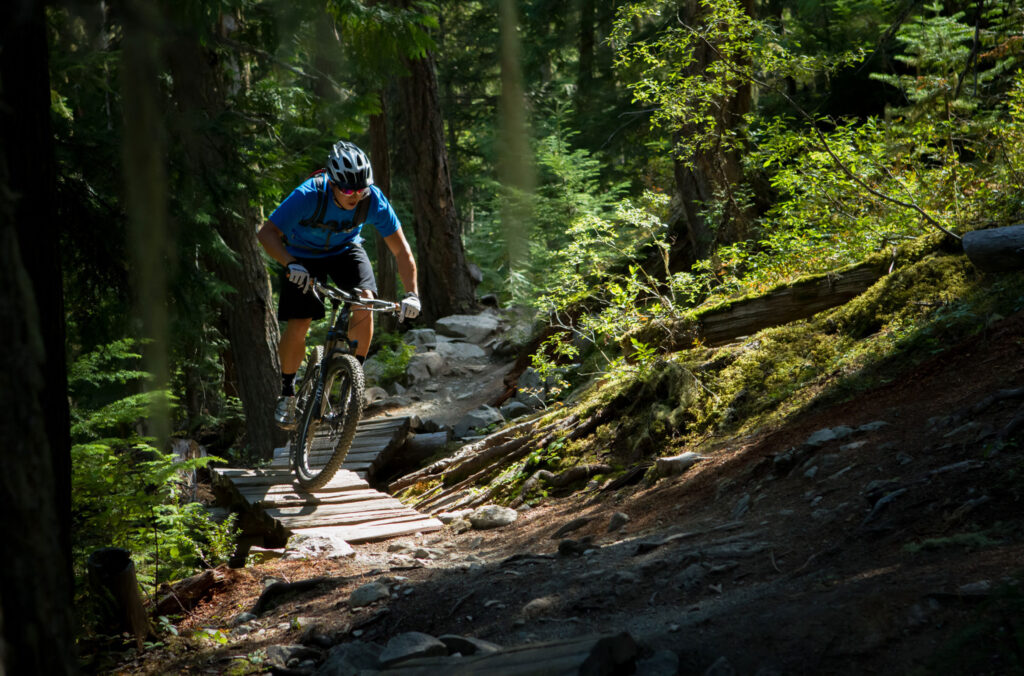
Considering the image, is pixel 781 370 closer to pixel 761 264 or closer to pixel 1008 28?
pixel 761 264

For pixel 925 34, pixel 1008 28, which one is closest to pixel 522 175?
pixel 925 34

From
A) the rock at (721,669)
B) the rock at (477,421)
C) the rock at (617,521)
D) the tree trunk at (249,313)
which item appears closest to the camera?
the rock at (721,669)

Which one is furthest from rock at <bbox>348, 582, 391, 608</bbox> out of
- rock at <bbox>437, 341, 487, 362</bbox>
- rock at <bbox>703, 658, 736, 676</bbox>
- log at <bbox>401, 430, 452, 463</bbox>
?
rock at <bbox>437, 341, 487, 362</bbox>

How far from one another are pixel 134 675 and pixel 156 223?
2891 millimetres

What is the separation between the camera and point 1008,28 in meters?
5.49

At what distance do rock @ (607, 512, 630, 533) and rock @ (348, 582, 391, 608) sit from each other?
141 cm

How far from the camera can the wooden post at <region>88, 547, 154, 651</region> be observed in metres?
3.77

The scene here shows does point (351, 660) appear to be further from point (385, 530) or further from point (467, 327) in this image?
point (467, 327)

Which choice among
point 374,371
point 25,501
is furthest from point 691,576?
point 374,371

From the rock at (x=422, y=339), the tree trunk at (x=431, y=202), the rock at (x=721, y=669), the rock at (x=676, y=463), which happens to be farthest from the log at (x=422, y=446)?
the tree trunk at (x=431, y=202)

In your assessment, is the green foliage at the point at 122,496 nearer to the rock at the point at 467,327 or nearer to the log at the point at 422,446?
the log at the point at 422,446

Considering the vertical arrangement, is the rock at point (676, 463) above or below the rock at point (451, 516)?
above

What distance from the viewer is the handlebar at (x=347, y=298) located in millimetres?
6078

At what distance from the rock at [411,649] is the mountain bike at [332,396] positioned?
344cm
